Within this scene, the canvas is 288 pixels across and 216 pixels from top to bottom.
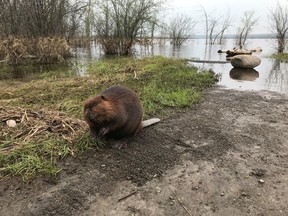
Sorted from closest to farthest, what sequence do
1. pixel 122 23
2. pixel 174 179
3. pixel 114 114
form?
1. pixel 174 179
2. pixel 114 114
3. pixel 122 23

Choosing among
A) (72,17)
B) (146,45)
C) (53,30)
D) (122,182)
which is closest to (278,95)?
(122,182)

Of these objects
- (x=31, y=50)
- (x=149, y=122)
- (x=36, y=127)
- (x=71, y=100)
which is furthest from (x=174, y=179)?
(x=31, y=50)

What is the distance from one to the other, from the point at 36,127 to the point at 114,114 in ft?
4.50

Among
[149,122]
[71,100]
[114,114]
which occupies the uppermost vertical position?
[114,114]

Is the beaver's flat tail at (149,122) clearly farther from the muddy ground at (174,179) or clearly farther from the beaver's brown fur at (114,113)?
the beaver's brown fur at (114,113)

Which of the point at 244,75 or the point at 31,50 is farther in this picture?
the point at 31,50

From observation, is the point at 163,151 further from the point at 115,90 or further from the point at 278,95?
the point at 278,95

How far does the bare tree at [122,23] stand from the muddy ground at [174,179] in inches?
628

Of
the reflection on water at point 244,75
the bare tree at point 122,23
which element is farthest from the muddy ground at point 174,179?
the bare tree at point 122,23

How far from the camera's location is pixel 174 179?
3156 mm

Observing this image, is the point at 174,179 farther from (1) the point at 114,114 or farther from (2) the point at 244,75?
(2) the point at 244,75

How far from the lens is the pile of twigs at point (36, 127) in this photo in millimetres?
3788

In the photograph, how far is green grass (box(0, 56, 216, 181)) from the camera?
3309mm

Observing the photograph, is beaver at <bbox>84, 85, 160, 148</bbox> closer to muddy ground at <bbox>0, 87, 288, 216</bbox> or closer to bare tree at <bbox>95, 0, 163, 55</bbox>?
muddy ground at <bbox>0, 87, 288, 216</bbox>
